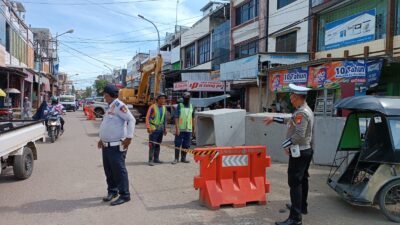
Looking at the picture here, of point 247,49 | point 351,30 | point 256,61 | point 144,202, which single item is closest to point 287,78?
point 256,61

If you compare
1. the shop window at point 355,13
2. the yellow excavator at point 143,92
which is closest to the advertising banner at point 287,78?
the shop window at point 355,13

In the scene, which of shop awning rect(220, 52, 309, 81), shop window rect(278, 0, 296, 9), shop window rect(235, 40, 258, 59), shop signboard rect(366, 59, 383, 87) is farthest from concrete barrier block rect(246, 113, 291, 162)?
shop window rect(235, 40, 258, 59)

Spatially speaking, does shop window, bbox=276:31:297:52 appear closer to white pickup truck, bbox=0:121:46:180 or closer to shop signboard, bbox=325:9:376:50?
shop signboard, bbox=325:9:376:50

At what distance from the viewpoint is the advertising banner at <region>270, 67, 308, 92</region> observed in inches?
595

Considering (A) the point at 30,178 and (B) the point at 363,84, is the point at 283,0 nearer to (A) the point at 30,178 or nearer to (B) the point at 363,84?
(B) the point at 363,84

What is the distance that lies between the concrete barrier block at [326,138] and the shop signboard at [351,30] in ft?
22.2

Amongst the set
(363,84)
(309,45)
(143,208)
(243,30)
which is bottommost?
(143,208)

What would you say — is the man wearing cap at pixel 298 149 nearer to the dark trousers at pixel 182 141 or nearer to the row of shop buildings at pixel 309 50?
the dark trousers at pixel 182 141

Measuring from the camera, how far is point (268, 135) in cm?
1109

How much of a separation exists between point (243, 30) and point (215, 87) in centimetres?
516

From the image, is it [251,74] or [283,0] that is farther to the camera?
[283,0]

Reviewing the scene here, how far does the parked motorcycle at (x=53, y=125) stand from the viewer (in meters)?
15.0

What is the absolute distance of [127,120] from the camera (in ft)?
20.9

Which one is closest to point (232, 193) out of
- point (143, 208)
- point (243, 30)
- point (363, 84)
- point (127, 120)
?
point (143, 208)
